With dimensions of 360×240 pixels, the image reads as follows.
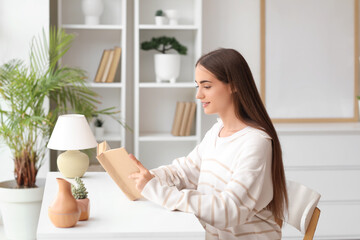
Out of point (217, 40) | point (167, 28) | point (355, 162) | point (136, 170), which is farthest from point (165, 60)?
point (136, 170)

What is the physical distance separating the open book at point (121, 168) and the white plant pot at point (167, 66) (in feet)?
6.42

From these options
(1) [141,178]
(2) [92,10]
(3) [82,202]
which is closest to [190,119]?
(2) [92,10]

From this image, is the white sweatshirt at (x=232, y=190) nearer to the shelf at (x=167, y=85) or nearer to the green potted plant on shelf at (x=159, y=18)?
the shelf at (x=167, y=85)

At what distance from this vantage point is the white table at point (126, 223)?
1.68 m

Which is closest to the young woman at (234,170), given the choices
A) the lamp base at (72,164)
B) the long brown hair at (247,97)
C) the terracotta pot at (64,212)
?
the long brown hair at (247,97)

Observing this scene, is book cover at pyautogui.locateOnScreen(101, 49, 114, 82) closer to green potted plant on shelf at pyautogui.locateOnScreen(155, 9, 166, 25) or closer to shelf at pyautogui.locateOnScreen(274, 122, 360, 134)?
green potted plant on shelf at pyautogui.locateOnScreen(155, 9, 166, 25)

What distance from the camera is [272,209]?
207 cm

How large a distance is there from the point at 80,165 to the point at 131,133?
166cm

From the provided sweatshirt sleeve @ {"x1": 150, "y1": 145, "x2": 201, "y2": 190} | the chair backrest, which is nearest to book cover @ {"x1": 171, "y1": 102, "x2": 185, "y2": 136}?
sweatshirt sleeve @ {"x1": 150, "y1": 145, "x2": 201, "y2": 190}

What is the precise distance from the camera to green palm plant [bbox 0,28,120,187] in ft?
11.2

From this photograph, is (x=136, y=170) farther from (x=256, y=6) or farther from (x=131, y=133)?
(x=256, y=6)

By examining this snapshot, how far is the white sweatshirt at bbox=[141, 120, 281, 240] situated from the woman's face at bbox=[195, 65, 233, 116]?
0.13 metres

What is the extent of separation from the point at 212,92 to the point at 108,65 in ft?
6.72

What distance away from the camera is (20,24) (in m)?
3.70
